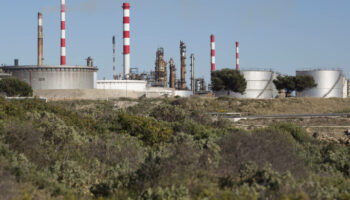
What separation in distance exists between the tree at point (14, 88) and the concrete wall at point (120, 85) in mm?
13117

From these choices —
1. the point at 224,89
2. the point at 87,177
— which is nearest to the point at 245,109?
the point at 224,89

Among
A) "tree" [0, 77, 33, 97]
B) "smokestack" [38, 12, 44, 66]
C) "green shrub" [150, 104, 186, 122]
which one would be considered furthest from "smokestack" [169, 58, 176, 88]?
"green shrub" [150, 104, 186, 122]

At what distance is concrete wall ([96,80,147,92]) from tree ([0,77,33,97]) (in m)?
13.1

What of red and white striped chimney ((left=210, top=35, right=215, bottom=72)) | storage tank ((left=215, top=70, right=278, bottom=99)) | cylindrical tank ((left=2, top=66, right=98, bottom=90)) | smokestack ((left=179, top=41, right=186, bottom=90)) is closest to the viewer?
cylindrical tank ((left=2, top=66, right=98, bottom=90))

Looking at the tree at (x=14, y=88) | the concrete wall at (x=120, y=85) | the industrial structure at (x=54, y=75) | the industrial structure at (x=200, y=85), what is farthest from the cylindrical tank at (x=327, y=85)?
the tree at (x=14, y=88)

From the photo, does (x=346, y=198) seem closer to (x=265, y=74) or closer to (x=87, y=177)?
(x=87, y=177)

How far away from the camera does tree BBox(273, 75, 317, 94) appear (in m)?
75.4

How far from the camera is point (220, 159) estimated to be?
13.1 meters

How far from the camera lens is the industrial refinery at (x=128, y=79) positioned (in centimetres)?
6059

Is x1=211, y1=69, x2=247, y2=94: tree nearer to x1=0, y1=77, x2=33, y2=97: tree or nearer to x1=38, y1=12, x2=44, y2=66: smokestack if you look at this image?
x1=38, y1=12, x2=44, y2=66: smokestack

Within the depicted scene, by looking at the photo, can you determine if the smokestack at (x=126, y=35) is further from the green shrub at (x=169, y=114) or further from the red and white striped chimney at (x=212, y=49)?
the green shrub at (x=169, y=114)

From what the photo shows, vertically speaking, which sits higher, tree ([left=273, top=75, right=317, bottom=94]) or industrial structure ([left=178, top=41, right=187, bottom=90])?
industrial structure ([left=178, top=41, right=187, bottom=90])

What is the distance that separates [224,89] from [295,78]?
10178mm

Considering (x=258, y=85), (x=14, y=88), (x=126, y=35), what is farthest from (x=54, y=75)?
(x=258, y=85)
